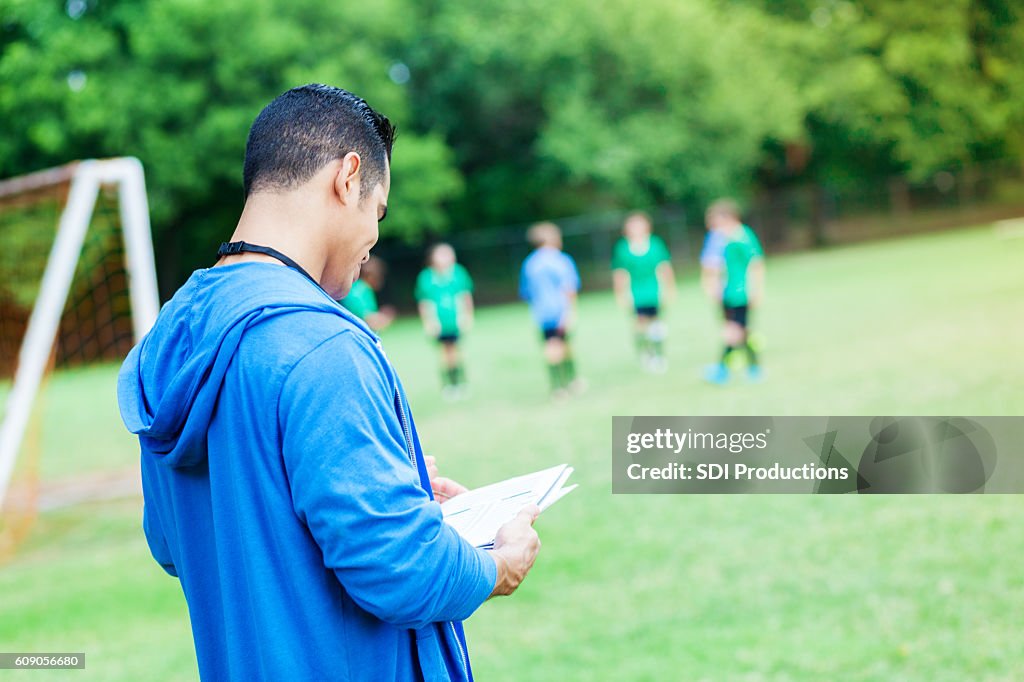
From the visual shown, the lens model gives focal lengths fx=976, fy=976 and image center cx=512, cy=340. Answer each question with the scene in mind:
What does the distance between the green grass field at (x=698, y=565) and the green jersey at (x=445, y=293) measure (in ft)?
5.72

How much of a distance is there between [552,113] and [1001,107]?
21009mm

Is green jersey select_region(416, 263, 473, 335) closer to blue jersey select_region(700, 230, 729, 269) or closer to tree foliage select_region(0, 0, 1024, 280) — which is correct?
blue jersey select_region(700, 230, 729, 269)

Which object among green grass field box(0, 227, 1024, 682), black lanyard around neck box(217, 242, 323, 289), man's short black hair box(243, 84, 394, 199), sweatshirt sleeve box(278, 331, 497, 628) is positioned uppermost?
man's short black hair box(243, 84, 394, 199)

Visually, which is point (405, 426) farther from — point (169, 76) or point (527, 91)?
point (527, 91)

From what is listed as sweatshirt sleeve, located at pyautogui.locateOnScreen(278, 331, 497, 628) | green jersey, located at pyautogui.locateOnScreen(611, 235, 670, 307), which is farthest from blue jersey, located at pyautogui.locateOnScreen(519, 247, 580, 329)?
sweatshirt sleeve, located at pyautogui.locateOnScreen(278, 331, 497, 628)

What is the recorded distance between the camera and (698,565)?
218 inches

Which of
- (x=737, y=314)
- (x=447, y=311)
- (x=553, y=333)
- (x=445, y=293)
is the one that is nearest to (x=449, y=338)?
(x=447, y=311)

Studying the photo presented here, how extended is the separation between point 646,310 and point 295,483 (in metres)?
12.2

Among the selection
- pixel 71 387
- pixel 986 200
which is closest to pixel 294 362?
pixel 71 387

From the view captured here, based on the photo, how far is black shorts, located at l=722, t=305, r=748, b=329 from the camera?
11.5m

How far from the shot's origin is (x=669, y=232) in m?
34.2

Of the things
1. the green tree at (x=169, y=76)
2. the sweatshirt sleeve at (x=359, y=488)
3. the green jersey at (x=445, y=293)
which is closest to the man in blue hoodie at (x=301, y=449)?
the sweatshirt sleeve at (x=359, y=488)

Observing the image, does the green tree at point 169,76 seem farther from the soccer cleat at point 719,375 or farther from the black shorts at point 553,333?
the soccer cleat at point 719,375

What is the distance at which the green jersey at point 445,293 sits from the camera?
14062 millimetres
